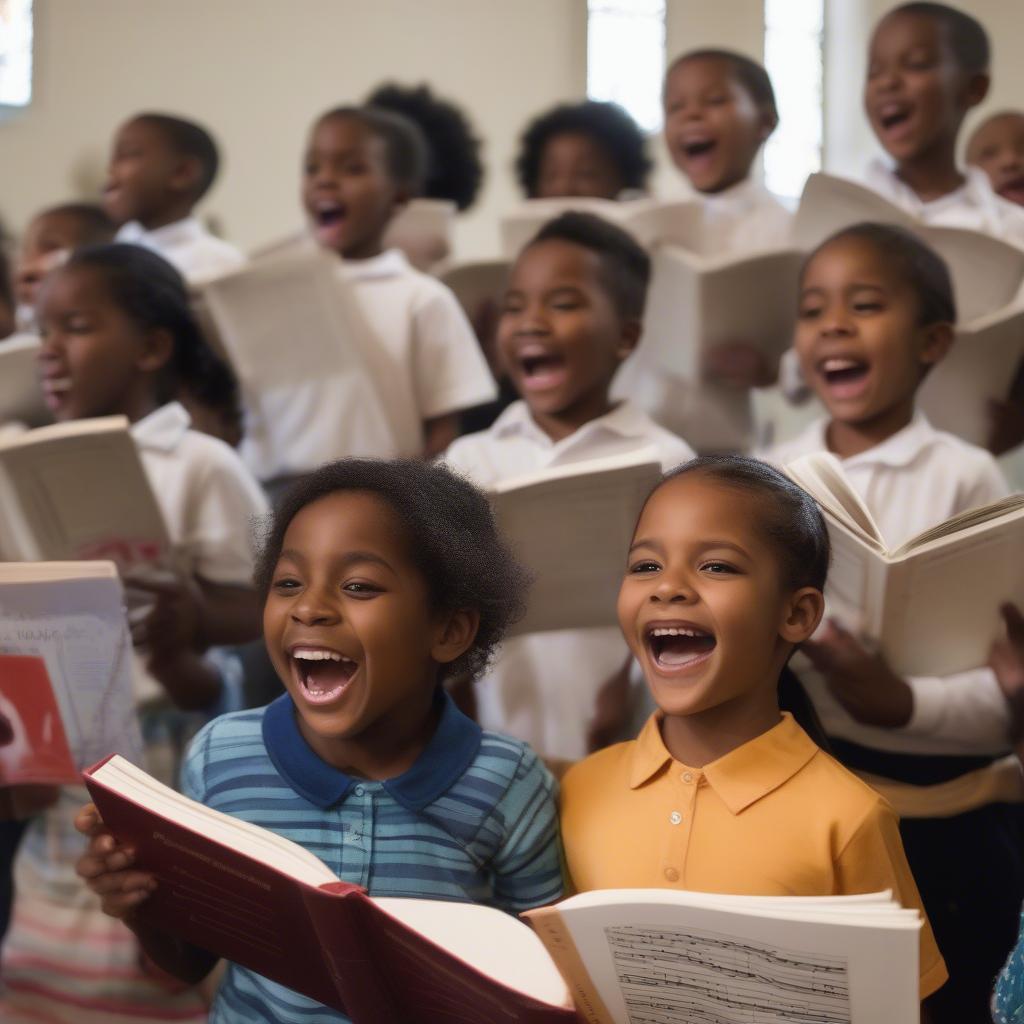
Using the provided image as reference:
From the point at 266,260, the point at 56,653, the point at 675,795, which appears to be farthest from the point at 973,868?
the point at 266,260

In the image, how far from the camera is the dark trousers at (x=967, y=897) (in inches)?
59.6

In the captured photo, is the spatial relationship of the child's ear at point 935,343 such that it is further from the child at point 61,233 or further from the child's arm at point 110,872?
the child at point 61,233

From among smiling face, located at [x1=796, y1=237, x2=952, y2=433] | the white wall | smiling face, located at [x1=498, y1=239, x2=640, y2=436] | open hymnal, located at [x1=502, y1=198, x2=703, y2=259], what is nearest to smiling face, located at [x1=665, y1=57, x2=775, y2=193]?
open hymnal, located at [x1=502, y1=198, x2=703, y2=259]

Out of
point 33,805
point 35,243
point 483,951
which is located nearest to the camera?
point 483,951

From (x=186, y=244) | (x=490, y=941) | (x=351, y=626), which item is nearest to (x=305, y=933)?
(x=490, y=941)

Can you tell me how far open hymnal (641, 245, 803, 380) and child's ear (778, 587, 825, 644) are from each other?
3.03ft

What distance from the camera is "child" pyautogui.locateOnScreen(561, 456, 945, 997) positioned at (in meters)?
1.12

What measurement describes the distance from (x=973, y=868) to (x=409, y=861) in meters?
0.70

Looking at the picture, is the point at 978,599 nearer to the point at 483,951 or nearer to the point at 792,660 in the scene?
the point at 792,660

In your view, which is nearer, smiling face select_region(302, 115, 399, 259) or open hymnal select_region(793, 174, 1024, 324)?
open hymnal select_region(793, 174, 1024, 324)

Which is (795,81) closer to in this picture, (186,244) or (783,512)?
(186,244)

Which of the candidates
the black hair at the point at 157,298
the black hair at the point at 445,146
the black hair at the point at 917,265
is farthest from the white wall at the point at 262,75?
the black hair at the point at 917,265

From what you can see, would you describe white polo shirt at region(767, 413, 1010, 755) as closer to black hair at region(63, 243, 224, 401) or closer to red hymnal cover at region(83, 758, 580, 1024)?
red hymnal cover at region(83, 758, 580, 1024)

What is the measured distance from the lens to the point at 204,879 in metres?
1.07
